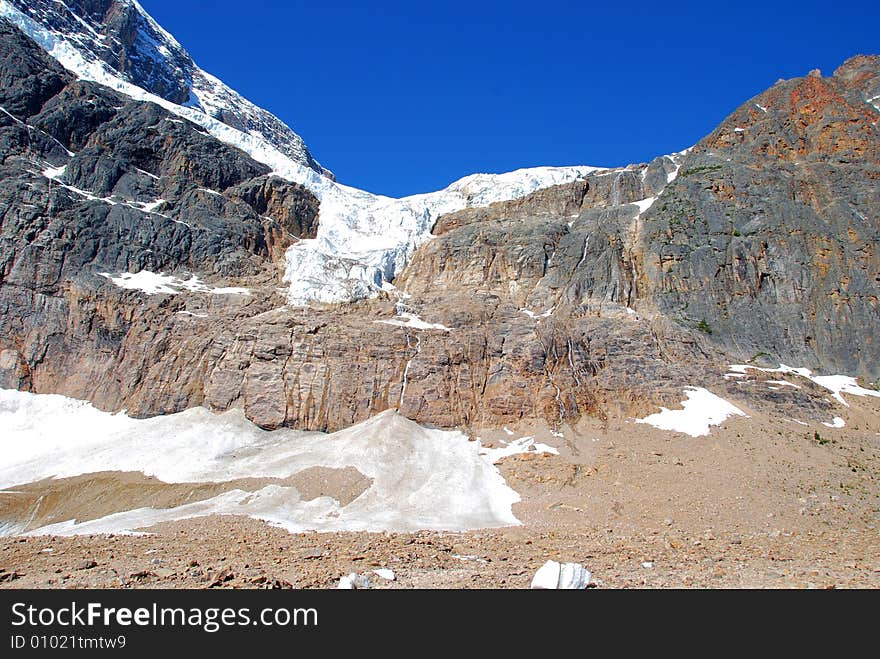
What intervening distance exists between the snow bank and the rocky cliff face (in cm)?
254

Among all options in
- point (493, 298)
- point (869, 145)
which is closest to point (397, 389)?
point (493, 298)

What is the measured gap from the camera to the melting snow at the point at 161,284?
60.6 m

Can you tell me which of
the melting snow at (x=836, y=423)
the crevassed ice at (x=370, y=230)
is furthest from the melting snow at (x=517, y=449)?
the crevassed ice at (x=370, y=230)

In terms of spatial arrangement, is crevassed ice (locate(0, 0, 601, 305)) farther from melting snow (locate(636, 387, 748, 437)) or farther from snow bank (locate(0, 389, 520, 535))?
melting snow (locate(636, 387, 748, 437))

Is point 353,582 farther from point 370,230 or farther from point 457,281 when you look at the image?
point 370,230

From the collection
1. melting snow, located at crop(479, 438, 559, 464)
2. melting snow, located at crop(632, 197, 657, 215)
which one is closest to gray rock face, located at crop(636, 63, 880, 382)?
melting snow, located at crop(632, 197, 657, 215)

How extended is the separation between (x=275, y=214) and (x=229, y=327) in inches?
1101

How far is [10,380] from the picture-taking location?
5369cm

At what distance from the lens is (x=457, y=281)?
228ft

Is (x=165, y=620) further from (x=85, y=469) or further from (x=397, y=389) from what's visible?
(x=397, y=389)

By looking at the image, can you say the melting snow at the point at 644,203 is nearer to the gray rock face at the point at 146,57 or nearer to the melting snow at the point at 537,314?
the melting snow at the point at 537,314

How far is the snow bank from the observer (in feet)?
112

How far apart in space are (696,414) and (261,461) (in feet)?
110

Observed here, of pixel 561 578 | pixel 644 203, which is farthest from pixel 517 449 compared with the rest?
pixel 644 203
